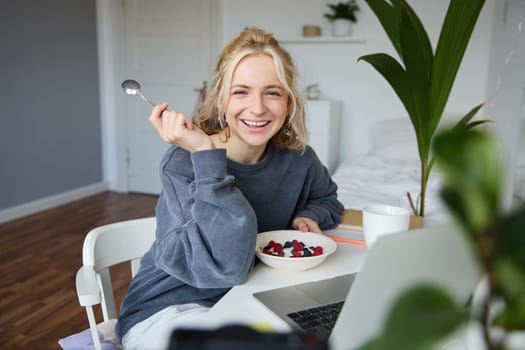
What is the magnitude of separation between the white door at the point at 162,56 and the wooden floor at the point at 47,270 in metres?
0.62

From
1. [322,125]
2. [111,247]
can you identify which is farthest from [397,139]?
[111,247]

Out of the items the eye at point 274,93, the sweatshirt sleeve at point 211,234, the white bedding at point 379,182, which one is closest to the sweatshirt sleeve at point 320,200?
the eye at point 274,93

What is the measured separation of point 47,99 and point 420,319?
13.4 ft

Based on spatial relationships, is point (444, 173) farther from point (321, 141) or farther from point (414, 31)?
point (321, 141)

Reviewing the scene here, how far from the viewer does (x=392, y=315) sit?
0.73ft

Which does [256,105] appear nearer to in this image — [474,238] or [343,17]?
[474,238]

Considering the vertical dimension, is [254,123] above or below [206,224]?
above

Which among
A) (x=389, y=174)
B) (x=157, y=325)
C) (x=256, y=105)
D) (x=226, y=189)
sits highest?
(x=256, y=105)

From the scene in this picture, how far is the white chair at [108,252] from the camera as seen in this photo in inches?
41.3

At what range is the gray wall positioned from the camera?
349 centimetres

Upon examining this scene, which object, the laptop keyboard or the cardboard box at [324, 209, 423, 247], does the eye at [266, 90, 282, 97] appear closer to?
the cardboard box at [324, 209, 423, 247]

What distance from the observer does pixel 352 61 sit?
13.0 feet

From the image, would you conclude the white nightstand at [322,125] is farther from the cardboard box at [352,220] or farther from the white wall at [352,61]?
the cardboard box at [352,220]

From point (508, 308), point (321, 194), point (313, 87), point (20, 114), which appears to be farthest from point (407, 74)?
point (20, 114)
